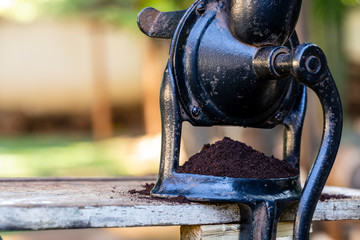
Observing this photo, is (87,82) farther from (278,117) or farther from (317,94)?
(317,94)

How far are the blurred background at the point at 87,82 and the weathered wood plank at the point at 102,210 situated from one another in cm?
572

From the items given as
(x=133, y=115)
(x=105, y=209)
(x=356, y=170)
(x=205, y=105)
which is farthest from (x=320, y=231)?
(x=133, y=115)

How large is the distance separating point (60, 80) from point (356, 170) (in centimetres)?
758

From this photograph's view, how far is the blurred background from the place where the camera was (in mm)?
8357

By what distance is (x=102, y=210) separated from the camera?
46.0 inches

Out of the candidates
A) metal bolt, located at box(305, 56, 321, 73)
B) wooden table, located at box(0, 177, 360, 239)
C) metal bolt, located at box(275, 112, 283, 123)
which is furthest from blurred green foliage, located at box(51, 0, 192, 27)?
metal bolt, located at box(305, 56, 321, 73)

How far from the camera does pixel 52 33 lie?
10.8 m

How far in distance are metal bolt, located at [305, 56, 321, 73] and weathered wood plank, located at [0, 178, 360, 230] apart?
357 millimetres

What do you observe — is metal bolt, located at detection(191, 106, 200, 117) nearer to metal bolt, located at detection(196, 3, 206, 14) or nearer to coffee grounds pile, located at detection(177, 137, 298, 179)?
coffee grounds pile, located at detection(177, 137, 298, 179)

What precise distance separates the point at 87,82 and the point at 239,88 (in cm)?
1016

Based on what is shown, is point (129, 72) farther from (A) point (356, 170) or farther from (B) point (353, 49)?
(A) point (356, 170)

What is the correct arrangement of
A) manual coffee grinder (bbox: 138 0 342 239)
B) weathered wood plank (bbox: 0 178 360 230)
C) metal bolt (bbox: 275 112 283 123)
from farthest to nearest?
metal bolt (bbox: 275 112 283 123)
manual coffee grinder (bbox: 138 0 342 239)
weathered wood plank (bbox: 0 178 360 230)

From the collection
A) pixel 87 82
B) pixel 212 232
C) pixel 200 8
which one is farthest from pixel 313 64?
pixel 87 82

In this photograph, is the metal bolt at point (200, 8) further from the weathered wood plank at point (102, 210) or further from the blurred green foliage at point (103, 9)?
the blurred green foliage at point (103, 9)
